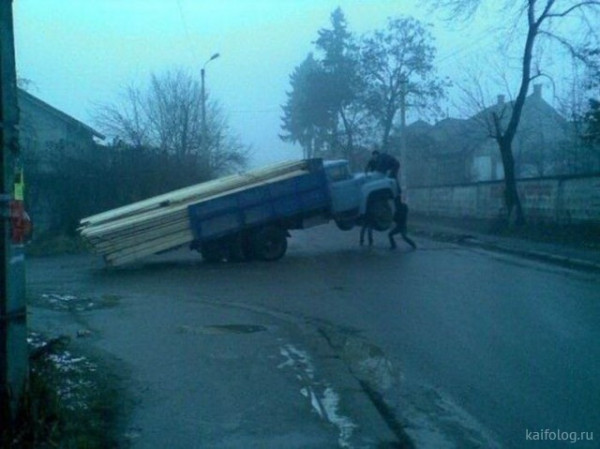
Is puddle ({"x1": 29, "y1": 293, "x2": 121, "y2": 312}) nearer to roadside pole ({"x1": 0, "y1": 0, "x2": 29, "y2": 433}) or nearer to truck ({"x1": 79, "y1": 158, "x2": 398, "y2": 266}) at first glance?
truck ({"x1": 79, "y1": 158, "x2": 398, "y2": 266})

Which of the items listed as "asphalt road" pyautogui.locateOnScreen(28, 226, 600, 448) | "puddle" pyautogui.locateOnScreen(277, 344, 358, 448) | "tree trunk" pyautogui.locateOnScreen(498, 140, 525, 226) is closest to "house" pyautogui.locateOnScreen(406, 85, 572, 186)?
"tree trunk" pyautogui.locateOnScreen(498, 140, 525, 226)

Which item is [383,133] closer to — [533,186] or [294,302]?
[533,186]

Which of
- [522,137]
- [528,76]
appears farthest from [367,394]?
[522,137]

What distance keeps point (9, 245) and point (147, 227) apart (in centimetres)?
1410

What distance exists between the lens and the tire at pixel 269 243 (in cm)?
2166

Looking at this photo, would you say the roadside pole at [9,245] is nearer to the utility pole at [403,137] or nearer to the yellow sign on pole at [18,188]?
the yellow sign on pole at [18,188]

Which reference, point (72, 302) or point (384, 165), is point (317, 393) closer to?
point (72, 302)

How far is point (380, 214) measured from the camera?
80.7ft

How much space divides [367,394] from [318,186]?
14.2m

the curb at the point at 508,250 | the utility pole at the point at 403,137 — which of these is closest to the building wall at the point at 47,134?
the curb at the point at 508,250

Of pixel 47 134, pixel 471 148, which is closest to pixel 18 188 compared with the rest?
pixel 47 134

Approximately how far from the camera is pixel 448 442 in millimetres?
6699

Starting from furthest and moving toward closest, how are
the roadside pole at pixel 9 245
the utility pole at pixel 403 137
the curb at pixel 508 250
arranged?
the utility pole at pixel 403 137
the curb at pixel 508 250
the roadside pole at pixel 9 245

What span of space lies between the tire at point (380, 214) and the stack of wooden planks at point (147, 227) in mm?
3416
